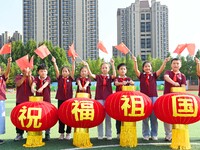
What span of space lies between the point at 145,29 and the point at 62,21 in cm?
2078

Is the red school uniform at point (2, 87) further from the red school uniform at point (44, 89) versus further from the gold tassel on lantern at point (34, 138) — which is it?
the gold tassel on lantern at point (34, 138)

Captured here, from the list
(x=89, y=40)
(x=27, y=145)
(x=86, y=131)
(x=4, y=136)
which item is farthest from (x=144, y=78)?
(x=89, y=40)

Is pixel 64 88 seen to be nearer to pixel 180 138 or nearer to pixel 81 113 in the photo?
pixel 81 113

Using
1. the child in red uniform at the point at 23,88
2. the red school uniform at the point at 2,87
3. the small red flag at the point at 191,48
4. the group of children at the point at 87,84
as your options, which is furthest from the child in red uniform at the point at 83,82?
the small red flag at the point at 191,48

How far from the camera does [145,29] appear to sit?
7225 cm

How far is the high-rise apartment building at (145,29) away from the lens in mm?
70375

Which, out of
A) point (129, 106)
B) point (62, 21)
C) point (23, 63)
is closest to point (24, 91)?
point (23, 63)

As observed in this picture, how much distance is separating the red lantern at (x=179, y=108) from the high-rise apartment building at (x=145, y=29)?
211 feet

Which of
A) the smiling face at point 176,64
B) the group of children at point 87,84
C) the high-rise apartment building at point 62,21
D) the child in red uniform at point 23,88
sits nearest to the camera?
the smiling face at point 176,64

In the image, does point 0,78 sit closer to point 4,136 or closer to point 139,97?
point 4,136

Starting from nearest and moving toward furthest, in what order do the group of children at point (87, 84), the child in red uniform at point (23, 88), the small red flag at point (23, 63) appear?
the small red flag at point (23, 63) → the group of children at point (87, 84) → the child in red uniform at point (23, 88)

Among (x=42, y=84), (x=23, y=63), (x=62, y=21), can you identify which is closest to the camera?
(x=23, y=63)

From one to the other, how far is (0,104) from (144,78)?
9.17 feet

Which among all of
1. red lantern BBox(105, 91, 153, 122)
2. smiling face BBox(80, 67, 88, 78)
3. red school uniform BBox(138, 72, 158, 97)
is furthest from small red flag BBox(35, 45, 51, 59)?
red school uniform BBox(138, 72, 158, 97)
